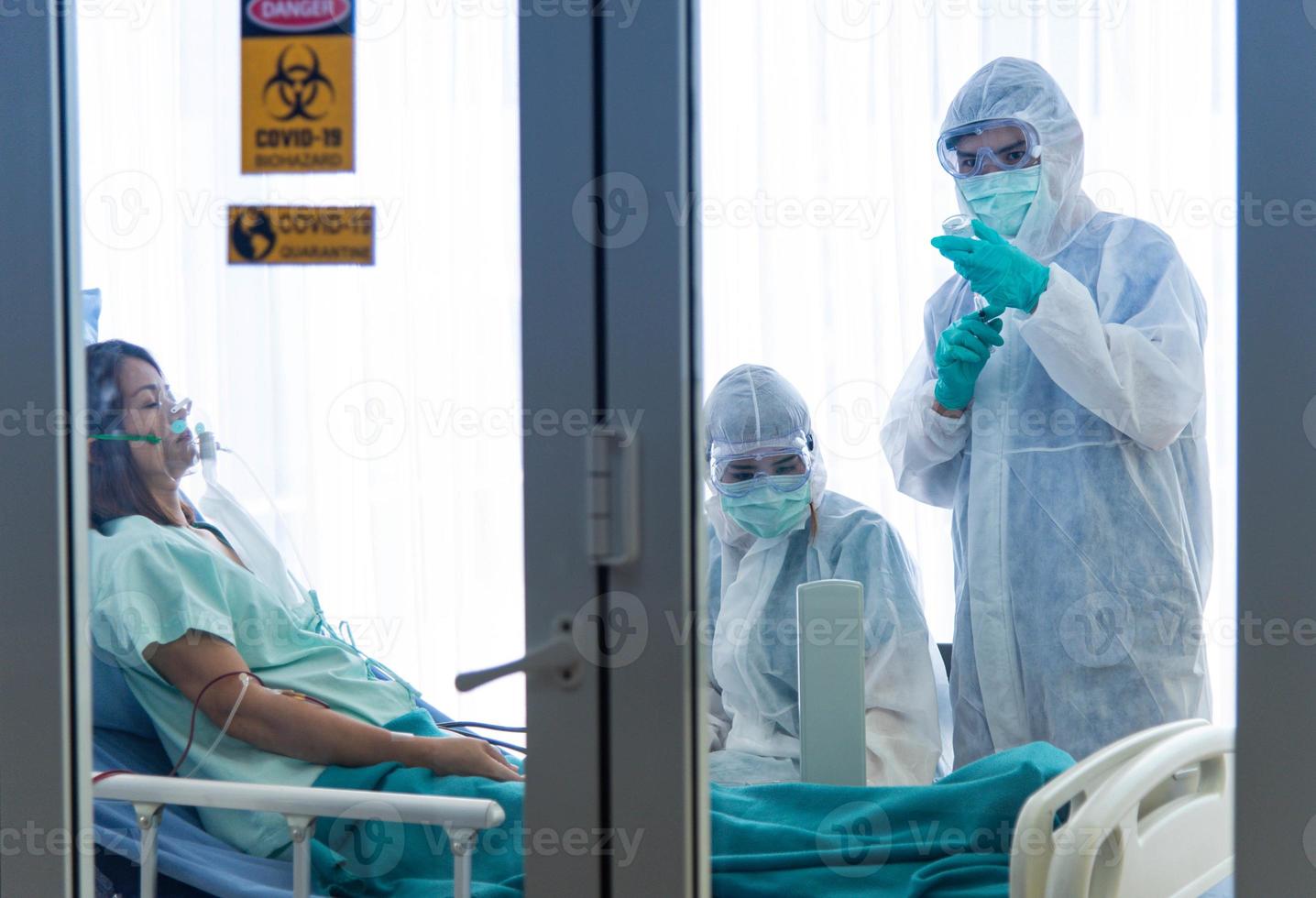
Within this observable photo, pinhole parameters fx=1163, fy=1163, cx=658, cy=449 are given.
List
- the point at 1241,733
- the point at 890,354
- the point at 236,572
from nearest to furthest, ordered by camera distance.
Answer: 1. the point at 1241,733
2. the point at 236,572
3. the point at 890,354

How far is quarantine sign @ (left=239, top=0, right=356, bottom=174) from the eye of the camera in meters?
1.28

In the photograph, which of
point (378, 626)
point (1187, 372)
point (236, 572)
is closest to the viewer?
point (378, 626)

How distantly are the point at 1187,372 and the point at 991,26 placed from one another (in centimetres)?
65

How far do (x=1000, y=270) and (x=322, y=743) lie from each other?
1.17m

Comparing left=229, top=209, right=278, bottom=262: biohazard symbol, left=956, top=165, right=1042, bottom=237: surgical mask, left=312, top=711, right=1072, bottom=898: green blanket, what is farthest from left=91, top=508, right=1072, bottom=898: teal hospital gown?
left=956, top=165, right=1042, bottom=237: surgical mask

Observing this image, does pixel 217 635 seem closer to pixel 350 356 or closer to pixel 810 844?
pixel 350 356

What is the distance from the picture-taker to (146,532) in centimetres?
153

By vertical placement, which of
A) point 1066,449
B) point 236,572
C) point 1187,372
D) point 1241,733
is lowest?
point 1241,733

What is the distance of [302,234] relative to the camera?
4.26 ft

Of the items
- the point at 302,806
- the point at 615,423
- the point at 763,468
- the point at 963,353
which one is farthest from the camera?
the point at 763,468

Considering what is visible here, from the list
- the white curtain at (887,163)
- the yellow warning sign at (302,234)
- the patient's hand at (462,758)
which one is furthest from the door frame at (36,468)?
the white curtain at (887,163)

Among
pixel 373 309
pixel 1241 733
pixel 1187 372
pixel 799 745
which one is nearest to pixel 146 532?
pixel 373 309

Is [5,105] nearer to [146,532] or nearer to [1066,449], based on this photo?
[146,532]

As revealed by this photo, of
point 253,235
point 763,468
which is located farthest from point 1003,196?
point 253,235
